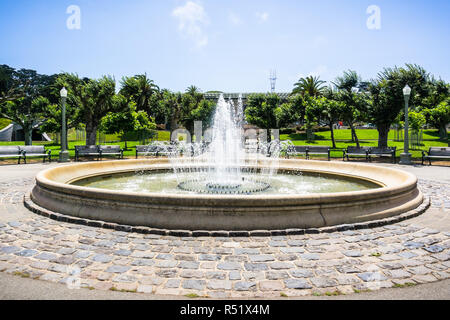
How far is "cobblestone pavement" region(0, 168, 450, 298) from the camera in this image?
3.91 meters

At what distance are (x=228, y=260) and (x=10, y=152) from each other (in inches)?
764

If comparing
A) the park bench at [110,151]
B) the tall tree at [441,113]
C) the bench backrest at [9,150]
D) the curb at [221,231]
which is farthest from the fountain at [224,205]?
the tall tree at [441,113]

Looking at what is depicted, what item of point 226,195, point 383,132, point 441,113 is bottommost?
point 226,195

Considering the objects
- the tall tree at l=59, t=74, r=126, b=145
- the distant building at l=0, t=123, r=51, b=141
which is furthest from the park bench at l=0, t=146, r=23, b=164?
the distant building at l=0, t=123, r=51, b=141

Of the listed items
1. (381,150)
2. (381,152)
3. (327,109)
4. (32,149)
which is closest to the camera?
(32,149)

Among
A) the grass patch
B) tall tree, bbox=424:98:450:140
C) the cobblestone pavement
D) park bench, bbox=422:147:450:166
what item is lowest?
the grass patch

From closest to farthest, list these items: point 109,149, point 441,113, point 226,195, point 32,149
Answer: point 226,195, point 32,149, point 109,149, point 441,113

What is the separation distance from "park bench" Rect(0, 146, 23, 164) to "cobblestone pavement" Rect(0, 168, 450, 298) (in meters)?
14.9

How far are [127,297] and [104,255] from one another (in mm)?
1363

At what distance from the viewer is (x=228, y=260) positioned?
4.62m

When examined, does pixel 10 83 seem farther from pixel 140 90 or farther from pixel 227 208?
pixel 227 208

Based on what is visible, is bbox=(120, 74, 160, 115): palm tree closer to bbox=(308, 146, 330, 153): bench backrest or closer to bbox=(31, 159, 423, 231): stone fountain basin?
bbox=(308, 146, 330, 153): bench backrest

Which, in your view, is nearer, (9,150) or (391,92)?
(9,150)

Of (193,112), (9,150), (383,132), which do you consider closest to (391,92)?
(383,132)
